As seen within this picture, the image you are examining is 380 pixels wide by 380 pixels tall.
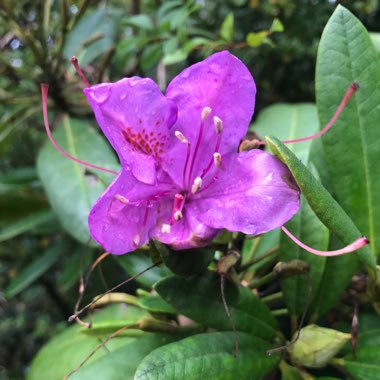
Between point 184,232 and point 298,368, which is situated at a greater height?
point 184,232

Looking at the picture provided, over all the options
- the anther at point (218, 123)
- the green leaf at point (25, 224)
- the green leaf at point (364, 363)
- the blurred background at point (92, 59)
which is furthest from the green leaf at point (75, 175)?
the green leaf at point (364, 363)

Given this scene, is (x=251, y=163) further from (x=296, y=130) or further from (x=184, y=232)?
(x=296, y=130)

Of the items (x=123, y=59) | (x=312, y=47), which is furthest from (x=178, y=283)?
(x=312, y=47)

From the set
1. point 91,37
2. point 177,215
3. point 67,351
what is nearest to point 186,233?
point 177,215

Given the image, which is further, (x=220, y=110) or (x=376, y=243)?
(x=376, y=243)

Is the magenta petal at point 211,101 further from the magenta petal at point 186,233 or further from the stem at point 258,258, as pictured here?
the stem at point 258,258

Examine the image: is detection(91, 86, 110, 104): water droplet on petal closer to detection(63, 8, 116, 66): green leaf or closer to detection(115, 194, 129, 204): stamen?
detection(115, 194, 129, 204): stamen

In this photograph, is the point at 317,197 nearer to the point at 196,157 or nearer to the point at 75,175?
the point at 196,157
